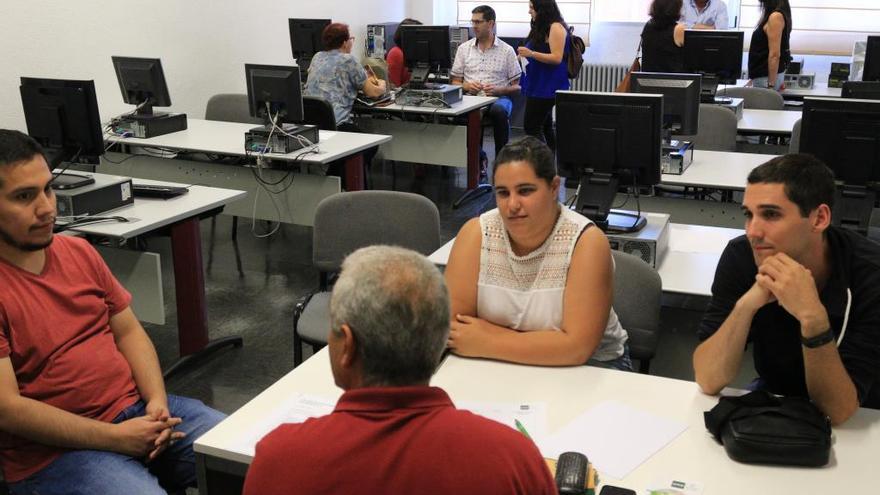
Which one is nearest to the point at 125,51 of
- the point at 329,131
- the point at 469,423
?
the point at 329,131

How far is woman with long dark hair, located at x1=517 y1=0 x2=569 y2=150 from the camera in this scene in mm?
6637

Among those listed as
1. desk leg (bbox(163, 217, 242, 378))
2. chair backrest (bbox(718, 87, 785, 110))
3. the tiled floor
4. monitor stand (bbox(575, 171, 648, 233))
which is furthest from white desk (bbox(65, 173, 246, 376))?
chair backrest (bbox(718, 87, 785, 110))

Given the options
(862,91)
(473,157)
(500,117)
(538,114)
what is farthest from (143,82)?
(862,91)

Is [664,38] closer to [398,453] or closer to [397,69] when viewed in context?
[397,69]

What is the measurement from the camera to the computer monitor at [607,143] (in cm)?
310

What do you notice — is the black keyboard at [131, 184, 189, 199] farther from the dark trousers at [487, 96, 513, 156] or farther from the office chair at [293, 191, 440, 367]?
the dark trousers at [487, 96, 513, 156]

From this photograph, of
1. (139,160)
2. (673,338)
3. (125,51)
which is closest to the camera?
(673,338)

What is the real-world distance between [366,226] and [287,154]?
1.62 meters

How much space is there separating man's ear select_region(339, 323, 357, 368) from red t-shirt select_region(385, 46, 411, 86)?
658 cm

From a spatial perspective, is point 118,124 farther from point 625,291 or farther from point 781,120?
point 781,120

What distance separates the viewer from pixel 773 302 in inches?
77.2

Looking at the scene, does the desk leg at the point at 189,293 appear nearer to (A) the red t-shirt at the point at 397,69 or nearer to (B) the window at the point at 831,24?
(A) the red t-shirt at the point at 397,69

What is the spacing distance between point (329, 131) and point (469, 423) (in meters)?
4.42

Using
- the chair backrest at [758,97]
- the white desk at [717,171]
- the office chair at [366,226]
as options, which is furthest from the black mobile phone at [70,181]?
the chair backrest at [758,97]
